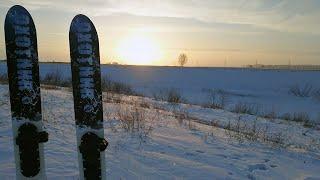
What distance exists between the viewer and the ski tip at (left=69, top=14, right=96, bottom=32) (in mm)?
2717

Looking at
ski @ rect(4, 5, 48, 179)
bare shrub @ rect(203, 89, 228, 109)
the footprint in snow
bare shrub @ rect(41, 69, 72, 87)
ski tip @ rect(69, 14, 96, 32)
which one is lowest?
bare shrub @ rect(203, 89, 228, 109)

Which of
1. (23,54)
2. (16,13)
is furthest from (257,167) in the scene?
(16,13)

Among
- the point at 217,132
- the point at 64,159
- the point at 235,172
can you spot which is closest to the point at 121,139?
the point at 64,159

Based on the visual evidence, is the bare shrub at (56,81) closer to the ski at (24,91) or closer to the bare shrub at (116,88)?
the bare shrub at (116,88)

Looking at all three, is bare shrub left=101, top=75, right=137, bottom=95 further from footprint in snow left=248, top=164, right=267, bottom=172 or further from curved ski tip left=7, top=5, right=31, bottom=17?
curved ski tip left=7, top=5, right=31, bottom=17

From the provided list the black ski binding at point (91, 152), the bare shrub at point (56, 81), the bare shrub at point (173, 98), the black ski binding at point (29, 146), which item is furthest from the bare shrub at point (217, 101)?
the black ski binding at point (29, 146)

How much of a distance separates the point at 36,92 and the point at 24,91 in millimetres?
83

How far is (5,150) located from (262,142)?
4.41 meters

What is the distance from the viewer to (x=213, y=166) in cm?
509

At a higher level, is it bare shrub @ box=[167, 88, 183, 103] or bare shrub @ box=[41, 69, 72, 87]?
bare shrub @ box=[41, 69, 72, 87]

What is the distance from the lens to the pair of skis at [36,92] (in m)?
2.72

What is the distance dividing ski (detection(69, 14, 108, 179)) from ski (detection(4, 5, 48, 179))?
273 millimetres

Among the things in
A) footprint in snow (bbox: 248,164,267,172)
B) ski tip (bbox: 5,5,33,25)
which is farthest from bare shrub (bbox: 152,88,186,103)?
ski tip (bbox: 5,5,33,25)

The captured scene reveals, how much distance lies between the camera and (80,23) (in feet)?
8.93
